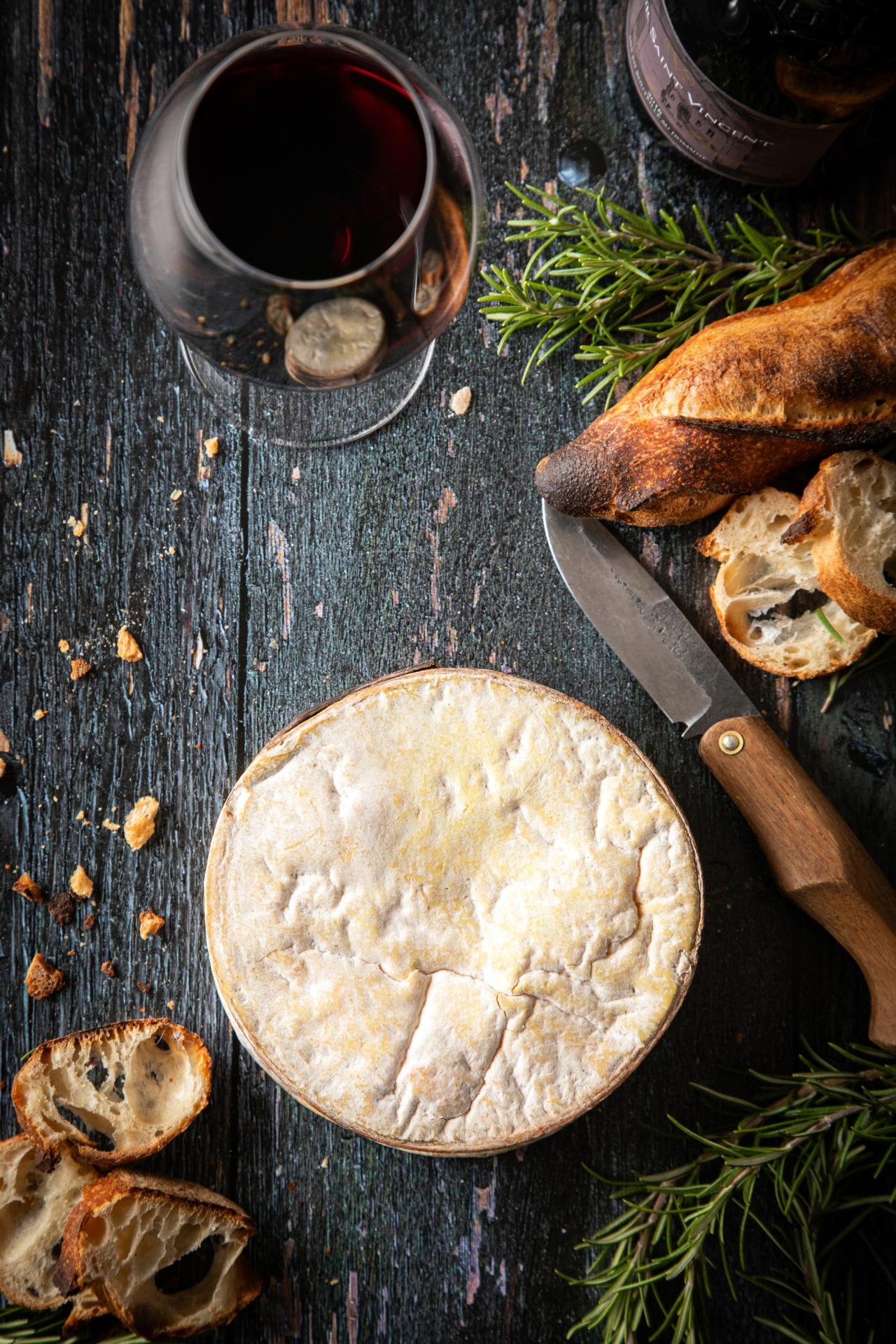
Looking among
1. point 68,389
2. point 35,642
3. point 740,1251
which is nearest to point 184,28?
point 68,389

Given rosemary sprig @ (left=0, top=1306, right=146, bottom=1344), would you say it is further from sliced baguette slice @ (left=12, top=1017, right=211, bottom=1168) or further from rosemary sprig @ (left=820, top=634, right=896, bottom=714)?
rosemary sprig @ (left=820, top=634, right=896, bottom=714)

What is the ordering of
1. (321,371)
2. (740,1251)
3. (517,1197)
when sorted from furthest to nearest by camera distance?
(517,1197) < (740,1251) < (321,371)

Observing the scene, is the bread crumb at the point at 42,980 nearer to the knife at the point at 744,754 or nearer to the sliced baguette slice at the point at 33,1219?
the sliced baguette slice at the point at 33,1219

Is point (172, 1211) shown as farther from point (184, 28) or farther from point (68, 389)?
point (184, 28)

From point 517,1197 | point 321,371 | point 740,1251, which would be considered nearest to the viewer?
point 321,371

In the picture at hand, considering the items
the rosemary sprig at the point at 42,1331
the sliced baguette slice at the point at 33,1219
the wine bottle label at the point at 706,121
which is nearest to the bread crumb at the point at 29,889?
the sliced baguette slice at the point at 33,1219

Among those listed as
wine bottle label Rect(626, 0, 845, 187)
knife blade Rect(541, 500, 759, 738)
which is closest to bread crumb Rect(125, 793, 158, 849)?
knife blade Rect(541, 500, 759, 738)
